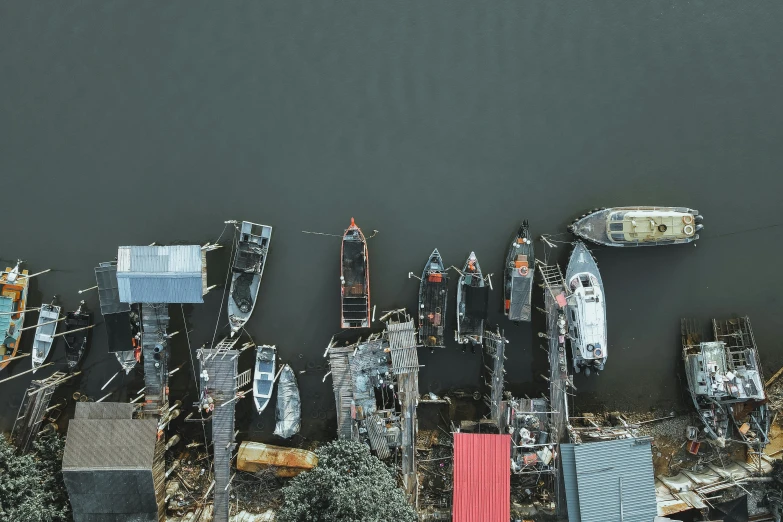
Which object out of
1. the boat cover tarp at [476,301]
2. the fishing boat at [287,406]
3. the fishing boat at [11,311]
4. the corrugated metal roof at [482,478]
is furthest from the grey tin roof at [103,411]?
the boat cover tarp at [476,301]

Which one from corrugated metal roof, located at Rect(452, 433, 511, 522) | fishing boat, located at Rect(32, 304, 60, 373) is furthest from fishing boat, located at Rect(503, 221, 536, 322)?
fishing boat, located at Rect(32, 304, 60, 373)

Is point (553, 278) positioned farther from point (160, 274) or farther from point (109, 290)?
point (109, 290)

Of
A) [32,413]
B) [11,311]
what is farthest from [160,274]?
[32,413]

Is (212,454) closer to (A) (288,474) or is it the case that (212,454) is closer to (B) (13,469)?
(A) (288,474)

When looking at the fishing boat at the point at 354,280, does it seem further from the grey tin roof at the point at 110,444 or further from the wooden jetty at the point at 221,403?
the grey tin roof at the point at 110,444

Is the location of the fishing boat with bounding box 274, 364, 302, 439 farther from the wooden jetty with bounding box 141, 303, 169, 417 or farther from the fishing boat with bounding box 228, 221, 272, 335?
the wooden jetty with bounding box 141, 303, 169, 417

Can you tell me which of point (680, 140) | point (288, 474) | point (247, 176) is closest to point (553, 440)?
point (288, 474)
